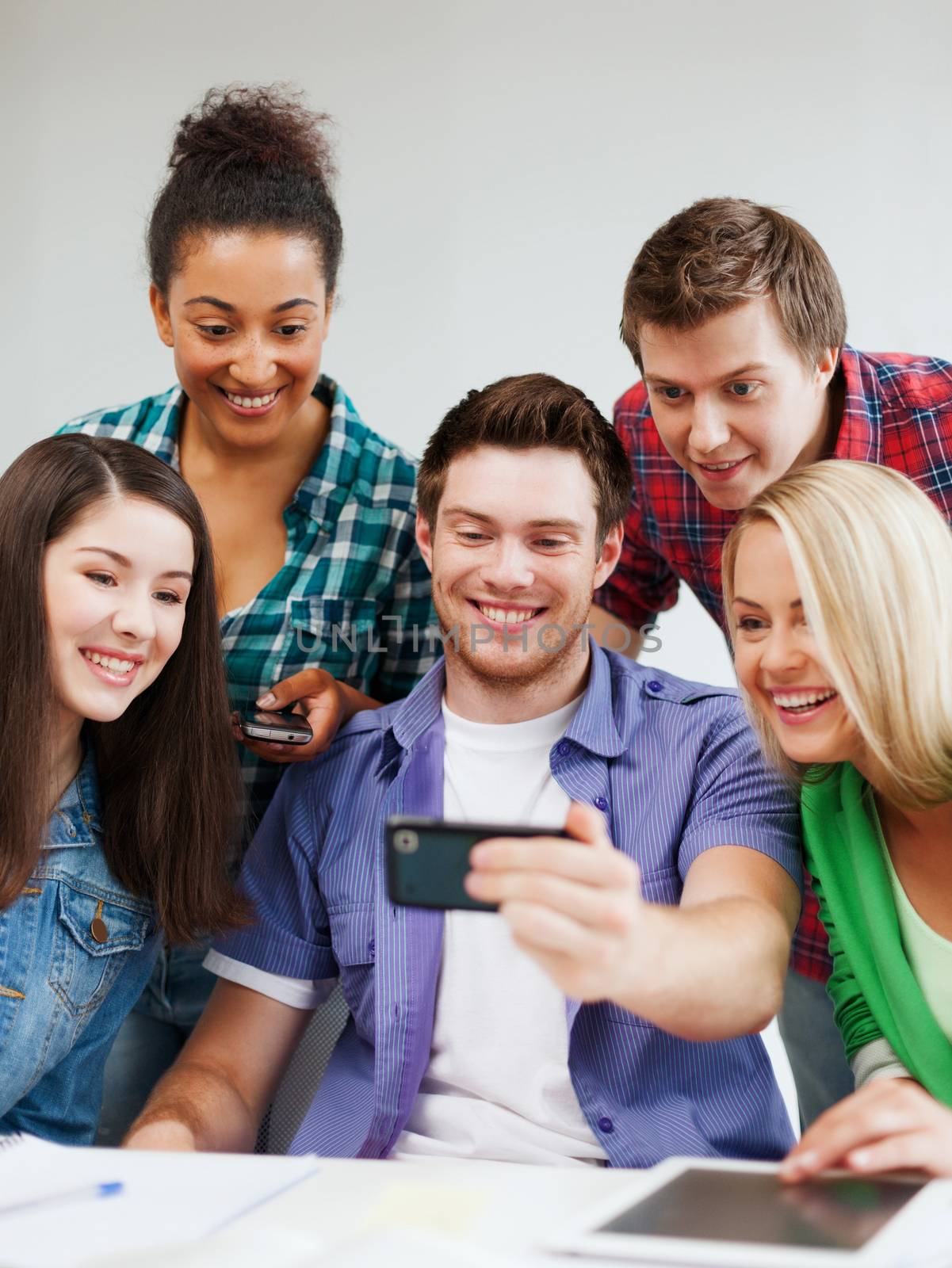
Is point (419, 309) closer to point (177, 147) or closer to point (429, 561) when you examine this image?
point (177, 147)

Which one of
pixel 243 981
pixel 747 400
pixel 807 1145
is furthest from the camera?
pixel 747 400

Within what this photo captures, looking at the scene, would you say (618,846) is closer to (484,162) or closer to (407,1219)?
(407,1219)

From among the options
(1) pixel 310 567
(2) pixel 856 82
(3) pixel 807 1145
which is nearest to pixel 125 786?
(1) pixel 310 567

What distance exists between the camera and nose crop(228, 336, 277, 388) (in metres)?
1.97

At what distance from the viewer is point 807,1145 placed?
43.0 inches

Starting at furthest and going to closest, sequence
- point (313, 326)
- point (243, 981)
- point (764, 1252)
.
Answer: point (313, 326) < point (243, 981) < point (764, 1252)

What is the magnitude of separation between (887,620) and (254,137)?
4.25 ft

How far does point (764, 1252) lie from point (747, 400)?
124 centimetres

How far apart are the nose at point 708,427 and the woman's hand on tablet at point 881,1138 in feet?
3.15

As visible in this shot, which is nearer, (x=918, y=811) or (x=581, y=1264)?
(x=581, y=1264)

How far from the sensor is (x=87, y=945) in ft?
5.25

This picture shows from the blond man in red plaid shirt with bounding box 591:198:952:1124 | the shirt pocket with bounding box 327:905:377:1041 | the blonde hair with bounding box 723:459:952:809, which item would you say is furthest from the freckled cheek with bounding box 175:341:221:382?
the blonde hair with bounding box 723:459:952:809

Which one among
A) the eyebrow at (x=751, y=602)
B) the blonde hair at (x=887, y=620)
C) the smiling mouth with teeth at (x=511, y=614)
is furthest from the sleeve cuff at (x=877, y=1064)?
the smiling mouth with teeth at (x=511, y=614)

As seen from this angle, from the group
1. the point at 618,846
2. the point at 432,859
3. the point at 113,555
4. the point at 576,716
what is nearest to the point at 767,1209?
the point at 432,859
